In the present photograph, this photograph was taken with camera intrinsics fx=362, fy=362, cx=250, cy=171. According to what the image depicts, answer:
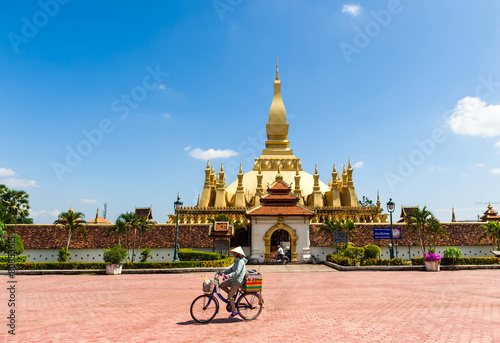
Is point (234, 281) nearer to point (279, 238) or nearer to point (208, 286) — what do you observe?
point (208, 286)

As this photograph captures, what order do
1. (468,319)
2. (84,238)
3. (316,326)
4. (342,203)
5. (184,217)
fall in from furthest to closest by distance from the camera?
(342,203), (184,217), (84,238), (468,319), (316,326)

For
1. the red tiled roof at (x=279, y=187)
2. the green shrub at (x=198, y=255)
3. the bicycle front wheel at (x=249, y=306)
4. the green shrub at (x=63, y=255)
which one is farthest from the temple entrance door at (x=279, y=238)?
the bicycle front wheel at (x=249, y=306)

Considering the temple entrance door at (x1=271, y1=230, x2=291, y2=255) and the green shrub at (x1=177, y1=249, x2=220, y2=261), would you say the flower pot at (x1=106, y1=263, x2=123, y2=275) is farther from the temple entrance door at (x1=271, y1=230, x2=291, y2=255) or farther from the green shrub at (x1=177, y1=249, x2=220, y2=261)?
the temple entrance door at (x1=271, y1=230, x2=291, y2=255)

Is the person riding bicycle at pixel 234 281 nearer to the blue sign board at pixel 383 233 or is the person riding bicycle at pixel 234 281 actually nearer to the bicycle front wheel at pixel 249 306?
the bicycle front wheel at pixel 249 306

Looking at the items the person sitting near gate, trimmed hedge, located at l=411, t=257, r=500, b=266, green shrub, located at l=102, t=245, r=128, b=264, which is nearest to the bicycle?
green shrub, located at l=102, t=245, r=128, b=264

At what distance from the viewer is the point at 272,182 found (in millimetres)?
48125

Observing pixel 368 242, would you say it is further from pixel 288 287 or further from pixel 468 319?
pixel 468 319

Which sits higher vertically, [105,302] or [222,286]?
[222,286]

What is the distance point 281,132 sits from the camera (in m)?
58.8

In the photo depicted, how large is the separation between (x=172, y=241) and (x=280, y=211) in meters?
10.4

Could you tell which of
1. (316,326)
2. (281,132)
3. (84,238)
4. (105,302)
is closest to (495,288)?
(316,326)

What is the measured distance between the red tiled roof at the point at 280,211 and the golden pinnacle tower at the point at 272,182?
2667 mm

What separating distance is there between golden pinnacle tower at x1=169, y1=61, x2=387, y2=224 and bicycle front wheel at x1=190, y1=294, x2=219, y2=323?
25459 millimetres

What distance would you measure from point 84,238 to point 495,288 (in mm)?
31414
